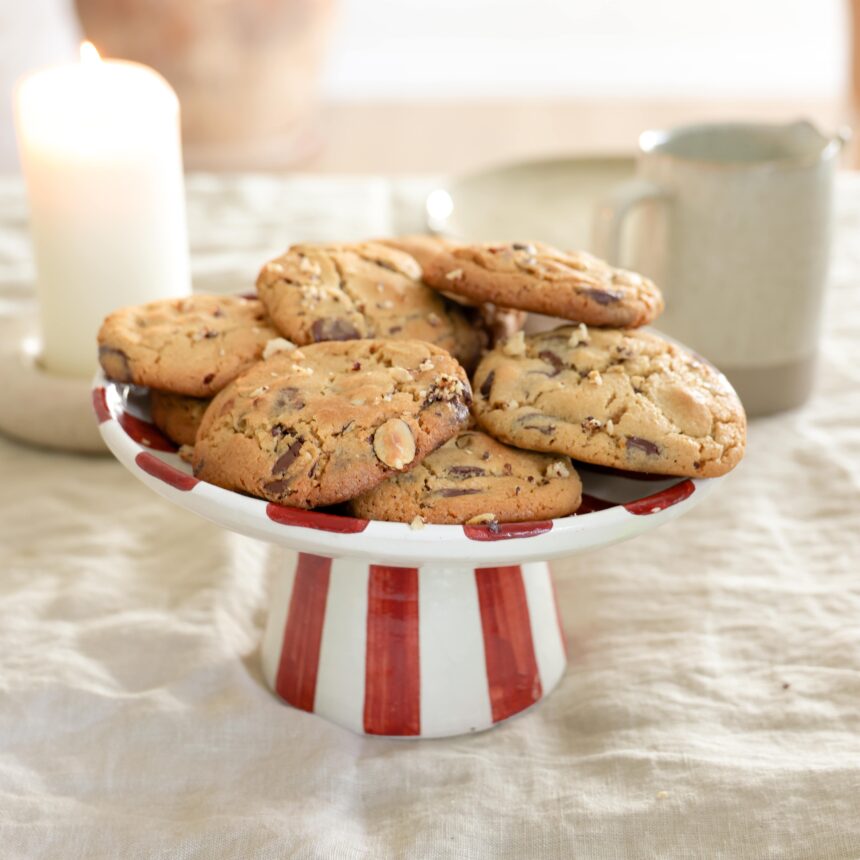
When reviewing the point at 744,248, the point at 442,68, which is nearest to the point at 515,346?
the point at 744,248

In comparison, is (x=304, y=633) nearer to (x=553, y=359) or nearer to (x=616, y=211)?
(x=553, y=359)

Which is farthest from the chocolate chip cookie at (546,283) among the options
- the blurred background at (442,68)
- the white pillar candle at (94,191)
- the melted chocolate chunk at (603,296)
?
the blurred background at (442,68)

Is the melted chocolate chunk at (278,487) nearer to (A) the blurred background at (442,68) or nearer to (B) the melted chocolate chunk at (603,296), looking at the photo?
(B) the melted chocolate chunk at (603,296)

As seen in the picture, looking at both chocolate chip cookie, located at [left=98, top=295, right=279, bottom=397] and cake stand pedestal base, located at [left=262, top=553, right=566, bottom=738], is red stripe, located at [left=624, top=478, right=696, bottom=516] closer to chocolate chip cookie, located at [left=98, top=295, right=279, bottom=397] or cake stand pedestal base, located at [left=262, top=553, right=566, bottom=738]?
cake stand pedestal base, located at [left=262, top=553, right=566, bottom=738]

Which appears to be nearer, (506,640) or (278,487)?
(278,487)

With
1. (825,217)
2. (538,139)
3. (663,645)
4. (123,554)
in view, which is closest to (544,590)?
(663,645)

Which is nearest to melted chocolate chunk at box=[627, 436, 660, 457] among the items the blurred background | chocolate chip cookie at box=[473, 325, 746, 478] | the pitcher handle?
chocolate chip cookie at box=[473, 325, 746, 478]
